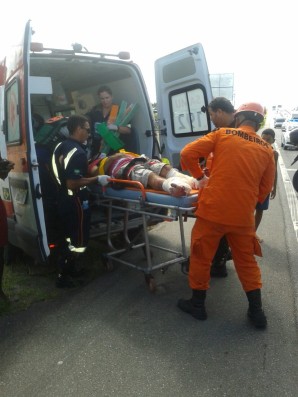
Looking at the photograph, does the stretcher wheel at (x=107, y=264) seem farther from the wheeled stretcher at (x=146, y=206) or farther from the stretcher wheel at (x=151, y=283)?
the stretcher wheel at (x=151, y=283)

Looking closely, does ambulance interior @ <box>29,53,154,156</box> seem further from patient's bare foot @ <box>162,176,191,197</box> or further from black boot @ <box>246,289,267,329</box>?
black boot @ <box>246,289,267,329</box>

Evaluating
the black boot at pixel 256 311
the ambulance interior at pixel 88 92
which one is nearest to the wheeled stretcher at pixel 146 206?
the ambulance interior at pixel 88 92

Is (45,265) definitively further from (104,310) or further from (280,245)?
(280,245)

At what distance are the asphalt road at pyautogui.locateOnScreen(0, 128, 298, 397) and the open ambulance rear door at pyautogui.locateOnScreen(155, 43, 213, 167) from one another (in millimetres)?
1918

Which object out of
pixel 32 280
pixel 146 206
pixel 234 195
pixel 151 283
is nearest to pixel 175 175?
pixel 146 206

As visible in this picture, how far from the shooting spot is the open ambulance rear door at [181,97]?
169 inches

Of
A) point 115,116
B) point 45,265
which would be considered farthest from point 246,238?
point 115,116

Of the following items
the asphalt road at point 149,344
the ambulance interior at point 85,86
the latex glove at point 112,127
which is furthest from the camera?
the latex glove at point 112,127

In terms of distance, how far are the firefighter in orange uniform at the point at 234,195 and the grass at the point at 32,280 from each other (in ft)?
4.83

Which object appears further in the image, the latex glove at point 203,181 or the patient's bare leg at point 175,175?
the patient's bare leg at point 175,175

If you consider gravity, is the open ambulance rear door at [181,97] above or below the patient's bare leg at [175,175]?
above

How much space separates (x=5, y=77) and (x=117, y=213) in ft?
6.35

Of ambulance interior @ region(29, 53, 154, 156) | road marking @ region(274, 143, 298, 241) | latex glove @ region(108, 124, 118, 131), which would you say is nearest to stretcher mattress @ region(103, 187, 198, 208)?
latex glove @ region(108, 124, 118, 131)

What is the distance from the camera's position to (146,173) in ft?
11.1
